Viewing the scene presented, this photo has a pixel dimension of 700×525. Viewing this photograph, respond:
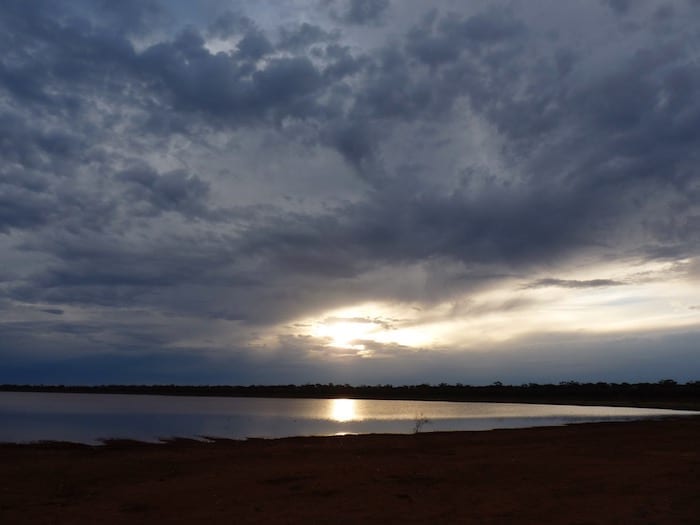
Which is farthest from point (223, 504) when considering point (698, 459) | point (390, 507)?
point (698, 459)

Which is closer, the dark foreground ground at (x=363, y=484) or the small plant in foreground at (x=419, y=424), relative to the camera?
the dark foreground ground at (x=363, y=484)

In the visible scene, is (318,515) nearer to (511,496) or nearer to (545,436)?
(511,496)

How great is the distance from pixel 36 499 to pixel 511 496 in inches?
451

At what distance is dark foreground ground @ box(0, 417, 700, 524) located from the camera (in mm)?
11719

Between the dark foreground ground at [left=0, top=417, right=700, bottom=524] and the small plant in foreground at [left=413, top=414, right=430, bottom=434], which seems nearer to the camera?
the dark foreground ground at [left=0, top=417, right=700, bottom=524]

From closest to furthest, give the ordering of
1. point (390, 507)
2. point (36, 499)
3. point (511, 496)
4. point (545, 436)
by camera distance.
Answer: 1. point (390, 507)
2. point (511, 496)
3. point (36, 499)
4. point (545, 436)

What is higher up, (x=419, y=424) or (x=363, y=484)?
(x=363, y=484)

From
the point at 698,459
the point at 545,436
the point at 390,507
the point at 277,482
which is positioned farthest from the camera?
the point at 545,436

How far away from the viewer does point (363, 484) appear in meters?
15.3

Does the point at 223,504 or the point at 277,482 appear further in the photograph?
the point at 277,482

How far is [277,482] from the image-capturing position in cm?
1573

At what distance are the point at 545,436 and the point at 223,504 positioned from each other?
2103 cm

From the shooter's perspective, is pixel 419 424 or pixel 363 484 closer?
pixel 363 484

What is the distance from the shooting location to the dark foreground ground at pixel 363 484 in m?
11.7
